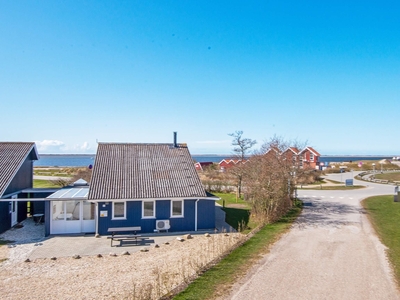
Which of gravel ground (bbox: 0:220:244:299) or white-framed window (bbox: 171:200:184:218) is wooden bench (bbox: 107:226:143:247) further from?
white-framed window (bbox: 171:200:184:218)

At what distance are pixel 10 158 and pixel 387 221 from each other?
23990mm

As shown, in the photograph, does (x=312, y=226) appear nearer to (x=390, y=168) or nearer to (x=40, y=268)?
(x=40, y=268)

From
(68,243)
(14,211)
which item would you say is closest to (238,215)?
(68,243)

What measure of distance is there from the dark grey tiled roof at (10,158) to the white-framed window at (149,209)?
8.03m

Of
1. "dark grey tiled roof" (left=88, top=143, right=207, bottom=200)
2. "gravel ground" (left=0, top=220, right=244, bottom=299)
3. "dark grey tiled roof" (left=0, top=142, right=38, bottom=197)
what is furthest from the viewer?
"dark grey tiled roof" (left=0, top=142, right=38, bottom=197)

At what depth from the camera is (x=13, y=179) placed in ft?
61.9

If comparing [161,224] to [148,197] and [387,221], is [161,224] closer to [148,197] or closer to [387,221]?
[148,197]

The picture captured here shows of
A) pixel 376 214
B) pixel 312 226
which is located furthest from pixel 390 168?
pixel 312 226

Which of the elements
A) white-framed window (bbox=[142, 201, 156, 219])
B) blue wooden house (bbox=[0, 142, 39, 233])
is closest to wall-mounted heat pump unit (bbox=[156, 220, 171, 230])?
white-framed window (bbox=[142, 201, 156, 219])

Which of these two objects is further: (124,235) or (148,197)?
(148,197)

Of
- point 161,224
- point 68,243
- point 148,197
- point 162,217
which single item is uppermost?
point 148,197

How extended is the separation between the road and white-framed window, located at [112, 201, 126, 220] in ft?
27.6

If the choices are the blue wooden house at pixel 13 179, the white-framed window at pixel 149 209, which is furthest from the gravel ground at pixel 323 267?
the blue wooden house at pixel 13 179

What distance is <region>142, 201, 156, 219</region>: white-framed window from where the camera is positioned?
56.1 ft
